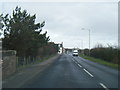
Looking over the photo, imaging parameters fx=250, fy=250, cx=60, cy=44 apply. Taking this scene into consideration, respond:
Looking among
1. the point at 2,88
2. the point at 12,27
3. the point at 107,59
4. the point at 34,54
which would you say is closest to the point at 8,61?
the point at 2,88

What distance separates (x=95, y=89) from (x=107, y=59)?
3507 centimetres

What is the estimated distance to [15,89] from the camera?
10992 mm

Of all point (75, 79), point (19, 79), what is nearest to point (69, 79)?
point (75, 79)

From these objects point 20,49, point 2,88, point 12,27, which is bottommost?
point 2,88

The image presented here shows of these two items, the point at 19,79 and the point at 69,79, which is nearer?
the point at 19,79

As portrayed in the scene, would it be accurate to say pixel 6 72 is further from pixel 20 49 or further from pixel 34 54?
pixel 34 54

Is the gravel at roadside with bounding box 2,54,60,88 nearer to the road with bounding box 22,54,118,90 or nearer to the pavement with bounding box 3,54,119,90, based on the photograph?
the pavement with bounding box 3,54,119,90

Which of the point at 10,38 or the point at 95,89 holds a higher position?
the point at 10,38

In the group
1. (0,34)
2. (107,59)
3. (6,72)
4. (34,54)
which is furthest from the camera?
(107,59)

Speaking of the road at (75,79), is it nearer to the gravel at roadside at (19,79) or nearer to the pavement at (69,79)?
the pavement at (69,79)

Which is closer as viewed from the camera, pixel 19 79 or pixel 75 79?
pixel 19 79

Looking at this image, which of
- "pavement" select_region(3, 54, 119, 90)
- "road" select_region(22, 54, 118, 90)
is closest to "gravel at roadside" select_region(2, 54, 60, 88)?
"pavement" select_region(3, 54, 119, 90)

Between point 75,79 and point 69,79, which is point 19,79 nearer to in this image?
point 69,79

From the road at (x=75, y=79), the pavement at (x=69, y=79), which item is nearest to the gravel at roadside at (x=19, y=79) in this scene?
the pavement at (x=69, y=79)
